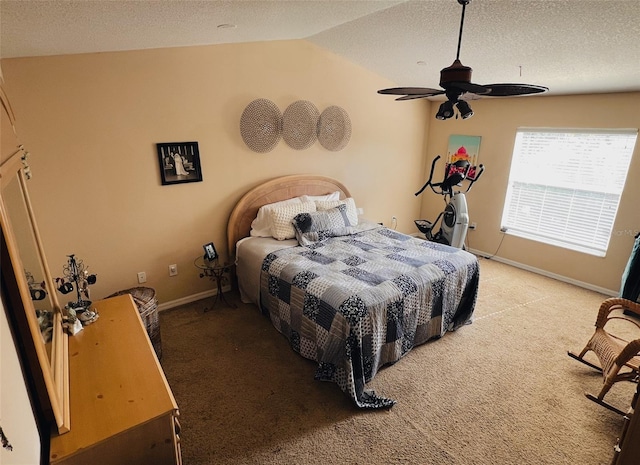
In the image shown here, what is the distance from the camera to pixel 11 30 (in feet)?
5.20

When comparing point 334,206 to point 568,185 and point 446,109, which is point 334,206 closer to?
point 446,109

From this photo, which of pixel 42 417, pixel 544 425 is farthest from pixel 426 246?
pixel 42 417

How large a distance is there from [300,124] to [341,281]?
6.73ft

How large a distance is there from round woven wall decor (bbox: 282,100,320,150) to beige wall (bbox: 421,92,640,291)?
87.2 inches

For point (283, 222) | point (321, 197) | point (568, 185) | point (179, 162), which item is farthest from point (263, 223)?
point (568, 185)

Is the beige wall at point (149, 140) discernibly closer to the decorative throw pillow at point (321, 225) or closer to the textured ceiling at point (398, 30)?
the textured ceiling at point (398, 30)

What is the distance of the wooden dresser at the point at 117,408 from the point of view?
1256mm

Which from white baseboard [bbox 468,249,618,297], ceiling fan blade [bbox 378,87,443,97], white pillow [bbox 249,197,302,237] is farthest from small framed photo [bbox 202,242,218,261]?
white baseboard [bbox 468,249,618,297]

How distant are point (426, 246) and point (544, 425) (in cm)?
162

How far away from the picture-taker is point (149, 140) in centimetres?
293

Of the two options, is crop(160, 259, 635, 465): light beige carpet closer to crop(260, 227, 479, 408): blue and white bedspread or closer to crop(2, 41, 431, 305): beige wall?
crop(260, 227, 479, 408): blue and white bedspread

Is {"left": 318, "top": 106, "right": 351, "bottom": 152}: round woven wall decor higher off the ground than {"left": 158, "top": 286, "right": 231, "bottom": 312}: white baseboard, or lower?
higher

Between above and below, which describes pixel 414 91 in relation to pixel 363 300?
above

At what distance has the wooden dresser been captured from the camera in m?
1.26
